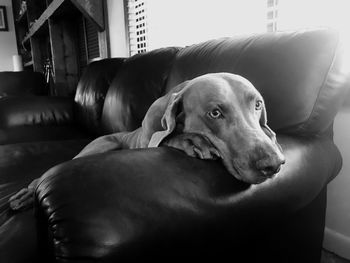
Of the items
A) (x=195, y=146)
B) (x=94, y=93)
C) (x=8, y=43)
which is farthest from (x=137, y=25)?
(x=8, y=43)

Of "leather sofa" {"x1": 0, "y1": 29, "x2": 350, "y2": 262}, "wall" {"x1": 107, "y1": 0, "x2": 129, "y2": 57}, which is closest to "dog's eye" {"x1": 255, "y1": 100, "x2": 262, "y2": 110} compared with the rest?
"leather sofa" {"x1": 0, "y1": 29, "x2": 350, "y2": 262}

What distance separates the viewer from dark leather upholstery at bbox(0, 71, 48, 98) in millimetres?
3779

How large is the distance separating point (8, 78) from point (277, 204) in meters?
3.94

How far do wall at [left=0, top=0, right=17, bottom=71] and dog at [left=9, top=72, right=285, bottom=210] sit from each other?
21.0ft

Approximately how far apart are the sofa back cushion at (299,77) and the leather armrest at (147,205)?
258mm

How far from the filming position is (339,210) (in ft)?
4.24

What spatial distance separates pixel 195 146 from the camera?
75 cm

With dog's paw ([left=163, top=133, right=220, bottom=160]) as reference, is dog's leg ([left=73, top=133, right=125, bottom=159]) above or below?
below

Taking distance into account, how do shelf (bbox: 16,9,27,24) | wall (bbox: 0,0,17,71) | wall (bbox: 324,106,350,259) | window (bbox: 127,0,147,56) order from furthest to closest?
wall (bbox: 0,0,17,71)
shelf (bbox: 16,9,27,24)
window (bbox: 127,0,147,56)
wall (bbox: 324,106,350,259)

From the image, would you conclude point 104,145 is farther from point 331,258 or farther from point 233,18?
point 331,258

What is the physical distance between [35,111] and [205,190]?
1.94m

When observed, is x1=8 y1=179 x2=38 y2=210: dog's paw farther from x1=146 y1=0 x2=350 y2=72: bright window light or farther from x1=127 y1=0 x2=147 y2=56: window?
x1=127 y1=0 x2=147 y2=56: window

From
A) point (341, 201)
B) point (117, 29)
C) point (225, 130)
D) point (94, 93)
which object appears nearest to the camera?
point (225, 130)

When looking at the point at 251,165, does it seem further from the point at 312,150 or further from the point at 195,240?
the point at 312,150
